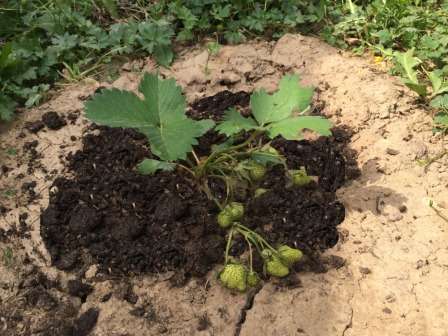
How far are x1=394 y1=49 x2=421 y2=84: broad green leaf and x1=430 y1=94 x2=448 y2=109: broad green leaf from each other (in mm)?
175

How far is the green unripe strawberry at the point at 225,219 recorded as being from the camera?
7.99 feet

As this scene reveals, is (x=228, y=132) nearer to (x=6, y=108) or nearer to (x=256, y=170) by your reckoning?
(x=256, y=170)

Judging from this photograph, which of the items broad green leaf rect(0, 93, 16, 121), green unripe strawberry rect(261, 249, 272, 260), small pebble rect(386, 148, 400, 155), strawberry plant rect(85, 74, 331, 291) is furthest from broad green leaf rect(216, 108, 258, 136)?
broad green leaf rect(0, 93, 16, 121)

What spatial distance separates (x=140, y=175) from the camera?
2742mm

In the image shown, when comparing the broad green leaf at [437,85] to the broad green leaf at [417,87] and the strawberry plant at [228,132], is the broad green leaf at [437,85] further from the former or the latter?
the strawberry plant at [228,132]

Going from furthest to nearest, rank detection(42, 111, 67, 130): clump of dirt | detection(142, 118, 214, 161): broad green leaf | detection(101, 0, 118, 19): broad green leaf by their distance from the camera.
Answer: detection(101, 0, 118, 19): broad green leaf → detection(42, 111, 67, 130): clump of dirt → detection(142, 118, 214, 161): broad green leaf

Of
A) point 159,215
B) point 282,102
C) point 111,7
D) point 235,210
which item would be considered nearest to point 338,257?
point 235,210

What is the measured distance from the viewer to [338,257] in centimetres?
242

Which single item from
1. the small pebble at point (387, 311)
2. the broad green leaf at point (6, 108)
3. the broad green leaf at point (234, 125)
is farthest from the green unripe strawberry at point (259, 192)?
the broad green leaf at point (6, 108)

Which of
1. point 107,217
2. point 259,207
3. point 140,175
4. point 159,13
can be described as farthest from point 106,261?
point 159,13

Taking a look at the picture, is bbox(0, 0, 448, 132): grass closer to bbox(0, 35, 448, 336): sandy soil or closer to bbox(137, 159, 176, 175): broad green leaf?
bbox(0, 35, 448, 336): sandy soil

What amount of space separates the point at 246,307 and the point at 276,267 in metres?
0.22

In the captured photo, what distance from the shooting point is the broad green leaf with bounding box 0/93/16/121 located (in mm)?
3129

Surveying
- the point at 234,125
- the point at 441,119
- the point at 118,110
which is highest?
the point at 118,110
